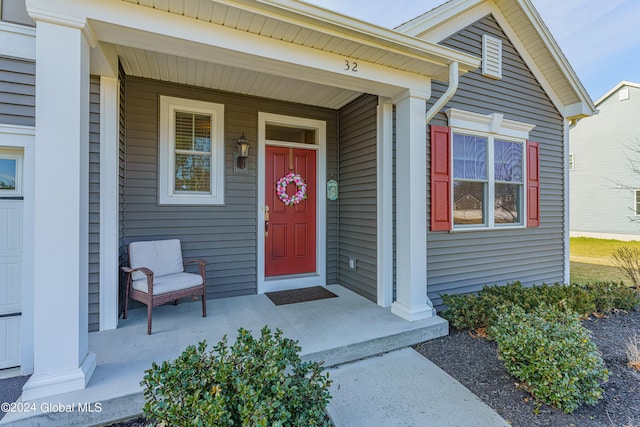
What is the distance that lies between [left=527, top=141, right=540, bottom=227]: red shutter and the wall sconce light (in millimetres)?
4206

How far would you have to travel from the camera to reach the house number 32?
2691 millimetres

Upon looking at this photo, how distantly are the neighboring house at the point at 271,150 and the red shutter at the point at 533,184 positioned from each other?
0.10 ft

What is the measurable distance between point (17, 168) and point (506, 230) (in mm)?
5617

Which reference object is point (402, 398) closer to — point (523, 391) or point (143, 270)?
point (523, 391)

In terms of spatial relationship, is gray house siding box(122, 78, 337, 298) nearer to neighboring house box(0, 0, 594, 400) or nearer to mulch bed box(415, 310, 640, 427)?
neighboring house box(0, 0, 594, 400)

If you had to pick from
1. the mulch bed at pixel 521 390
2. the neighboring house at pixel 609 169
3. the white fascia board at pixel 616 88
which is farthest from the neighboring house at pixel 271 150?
the white fascia board at pixel 616 88

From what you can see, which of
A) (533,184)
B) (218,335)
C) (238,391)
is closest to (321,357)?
(218,335)

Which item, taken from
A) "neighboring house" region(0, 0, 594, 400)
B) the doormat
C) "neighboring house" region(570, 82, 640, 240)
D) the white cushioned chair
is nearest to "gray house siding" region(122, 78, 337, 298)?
"neighboring house" region(0, 0, 594, 400)

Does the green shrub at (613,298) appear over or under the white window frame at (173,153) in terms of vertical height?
under

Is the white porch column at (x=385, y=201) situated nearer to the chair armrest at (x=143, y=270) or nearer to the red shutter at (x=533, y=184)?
the chair armrest at (x=143, y=270)

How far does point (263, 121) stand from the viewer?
13.2 ft

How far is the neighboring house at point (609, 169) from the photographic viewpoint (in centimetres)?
1088

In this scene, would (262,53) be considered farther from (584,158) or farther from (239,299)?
(584,158)

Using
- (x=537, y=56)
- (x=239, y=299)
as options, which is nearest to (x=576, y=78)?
(x=537, y=56)
